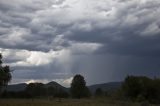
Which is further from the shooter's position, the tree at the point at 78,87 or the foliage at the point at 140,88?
the tree at the point at 78,87

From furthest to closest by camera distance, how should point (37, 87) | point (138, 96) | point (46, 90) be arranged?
1. point (46, 90)
2. point (37, 87)
3. point (138, 96)

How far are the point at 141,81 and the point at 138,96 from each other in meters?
8.40

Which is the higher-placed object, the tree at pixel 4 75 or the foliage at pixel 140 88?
the tree at pixel 4 75

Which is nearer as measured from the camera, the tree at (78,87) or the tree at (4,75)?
the tree at (4,75)

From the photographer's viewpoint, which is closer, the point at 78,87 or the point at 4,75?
the point at 4,75

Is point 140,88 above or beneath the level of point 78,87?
beneath

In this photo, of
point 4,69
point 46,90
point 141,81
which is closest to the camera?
point 141,81

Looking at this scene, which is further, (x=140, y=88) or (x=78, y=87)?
(x=78, y=87)

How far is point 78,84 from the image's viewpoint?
162875 millimetres

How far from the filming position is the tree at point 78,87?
6412 inches

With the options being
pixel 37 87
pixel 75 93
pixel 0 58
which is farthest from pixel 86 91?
pixel 0 58

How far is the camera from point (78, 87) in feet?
536

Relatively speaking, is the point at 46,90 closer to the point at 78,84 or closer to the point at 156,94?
the point at 78,84

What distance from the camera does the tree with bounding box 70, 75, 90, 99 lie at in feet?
534
